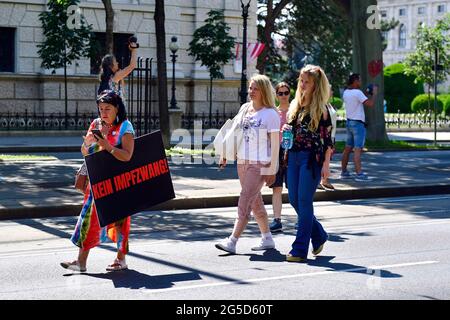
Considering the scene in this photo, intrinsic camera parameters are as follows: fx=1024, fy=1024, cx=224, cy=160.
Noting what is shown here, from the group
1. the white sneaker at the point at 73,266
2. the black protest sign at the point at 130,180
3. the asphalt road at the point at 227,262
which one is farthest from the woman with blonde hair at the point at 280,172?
the white sneaker at the point at 73,266

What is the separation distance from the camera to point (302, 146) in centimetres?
984

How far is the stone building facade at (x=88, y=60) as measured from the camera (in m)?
34.6

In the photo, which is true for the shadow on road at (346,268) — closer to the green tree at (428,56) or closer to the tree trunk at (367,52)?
the tree trunk at (367,52)

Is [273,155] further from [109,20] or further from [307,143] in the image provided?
[109,20]

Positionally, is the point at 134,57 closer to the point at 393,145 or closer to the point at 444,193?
the point at 444,193

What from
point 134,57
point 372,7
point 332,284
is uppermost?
point 372,7

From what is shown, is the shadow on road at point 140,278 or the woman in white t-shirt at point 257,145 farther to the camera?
the woman in white t-shirt at point 257,145

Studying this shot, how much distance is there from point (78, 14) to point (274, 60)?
1836cm

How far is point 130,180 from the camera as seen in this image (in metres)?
9.34

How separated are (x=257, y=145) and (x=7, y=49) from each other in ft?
85.5

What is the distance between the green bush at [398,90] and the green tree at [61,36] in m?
32.1

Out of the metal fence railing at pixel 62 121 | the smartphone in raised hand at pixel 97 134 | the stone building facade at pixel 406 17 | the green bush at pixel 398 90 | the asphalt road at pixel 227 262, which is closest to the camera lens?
the asphalt road at pixel 227 262

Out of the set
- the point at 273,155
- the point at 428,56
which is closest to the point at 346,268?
the point at 273,155
